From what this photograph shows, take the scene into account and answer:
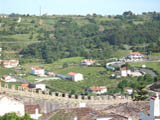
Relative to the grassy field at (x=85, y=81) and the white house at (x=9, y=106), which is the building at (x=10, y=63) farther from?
the white house at (x=9, y=106)

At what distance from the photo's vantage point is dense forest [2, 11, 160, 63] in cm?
13362

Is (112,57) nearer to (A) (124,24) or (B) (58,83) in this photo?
(B) (58,83)

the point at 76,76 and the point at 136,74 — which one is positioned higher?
the point at 136,74

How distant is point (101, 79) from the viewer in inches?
3996

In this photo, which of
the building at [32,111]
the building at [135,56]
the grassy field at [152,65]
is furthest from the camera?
the building at [135,56]

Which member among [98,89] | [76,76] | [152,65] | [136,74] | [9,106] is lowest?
[76,76]

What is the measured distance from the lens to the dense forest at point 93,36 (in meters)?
134

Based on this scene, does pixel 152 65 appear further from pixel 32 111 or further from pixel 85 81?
pixel 32 111

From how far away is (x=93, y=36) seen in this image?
15788 centimetres

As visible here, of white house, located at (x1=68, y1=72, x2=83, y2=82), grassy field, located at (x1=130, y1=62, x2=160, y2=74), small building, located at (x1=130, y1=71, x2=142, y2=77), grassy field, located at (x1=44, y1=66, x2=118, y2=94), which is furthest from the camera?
grassy field, located at (x1=130, y1=62, x2=160, y2=74)

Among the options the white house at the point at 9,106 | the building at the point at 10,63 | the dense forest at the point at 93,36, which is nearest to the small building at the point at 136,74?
the dense forest at the point at 93,36

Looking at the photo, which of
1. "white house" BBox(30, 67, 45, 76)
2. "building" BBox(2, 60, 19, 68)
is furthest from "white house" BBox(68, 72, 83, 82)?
"building" BBox(2, 60, 19, 68)

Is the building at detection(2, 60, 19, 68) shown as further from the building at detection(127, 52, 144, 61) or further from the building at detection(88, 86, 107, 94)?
the building at detection(88, 86, 107, 94)

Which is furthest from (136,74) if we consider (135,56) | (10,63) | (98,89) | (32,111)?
(32,111)
